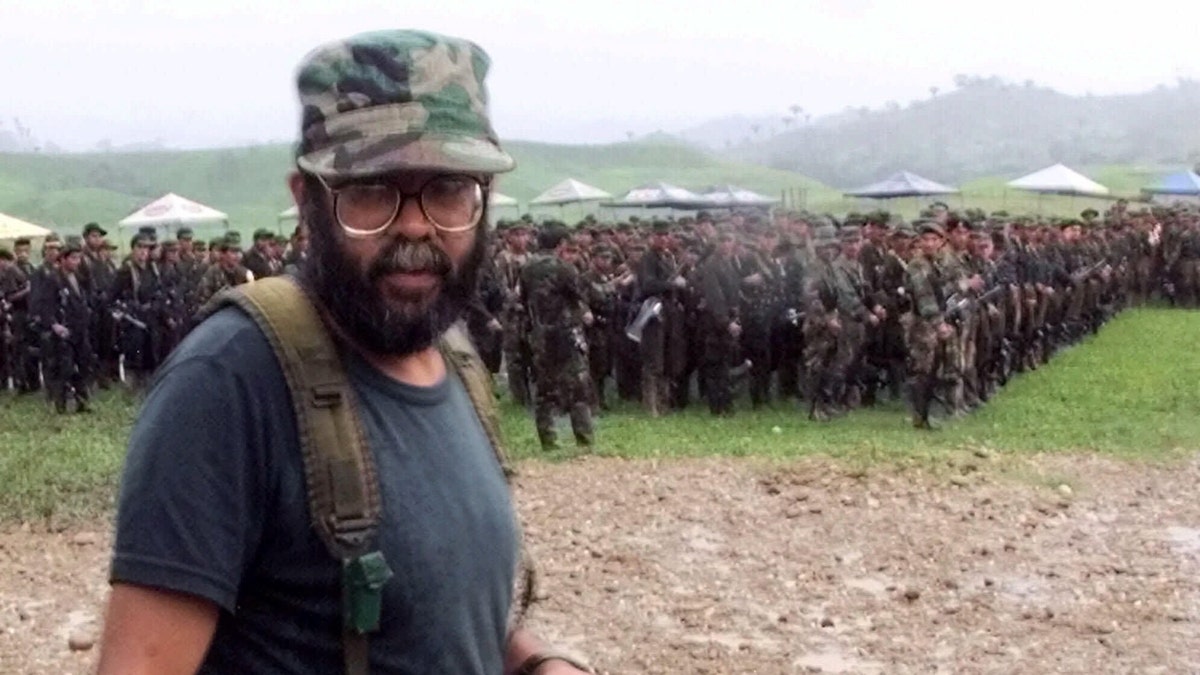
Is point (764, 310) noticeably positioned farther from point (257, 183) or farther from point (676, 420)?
point (257, 183)

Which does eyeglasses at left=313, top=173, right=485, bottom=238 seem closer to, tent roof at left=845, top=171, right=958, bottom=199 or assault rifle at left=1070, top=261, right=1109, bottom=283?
assault rifle at left=1070, top=261, right=1109, bottom=283

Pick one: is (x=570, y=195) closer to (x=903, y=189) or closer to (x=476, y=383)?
(x=903, y=189)

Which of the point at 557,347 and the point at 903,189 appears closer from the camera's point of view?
the point at 557,347

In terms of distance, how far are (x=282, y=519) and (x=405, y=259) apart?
13.8 inches

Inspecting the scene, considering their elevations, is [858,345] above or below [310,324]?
below

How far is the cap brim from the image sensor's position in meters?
1.75

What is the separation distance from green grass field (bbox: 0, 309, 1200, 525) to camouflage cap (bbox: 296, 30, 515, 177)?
7195 millimetres

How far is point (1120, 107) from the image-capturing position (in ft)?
504

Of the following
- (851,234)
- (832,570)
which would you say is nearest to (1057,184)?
(851,234)

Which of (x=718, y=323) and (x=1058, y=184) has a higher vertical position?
(x=1058, y=184)

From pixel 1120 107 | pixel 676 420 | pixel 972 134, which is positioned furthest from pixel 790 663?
pixel 1120 107

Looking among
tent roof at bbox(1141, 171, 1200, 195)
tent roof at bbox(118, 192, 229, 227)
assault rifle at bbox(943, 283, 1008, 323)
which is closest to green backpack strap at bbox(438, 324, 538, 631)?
assault rifle at bbox(943, 283, 1008, 323)

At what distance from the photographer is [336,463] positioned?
168cm

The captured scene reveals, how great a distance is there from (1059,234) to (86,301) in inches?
470
